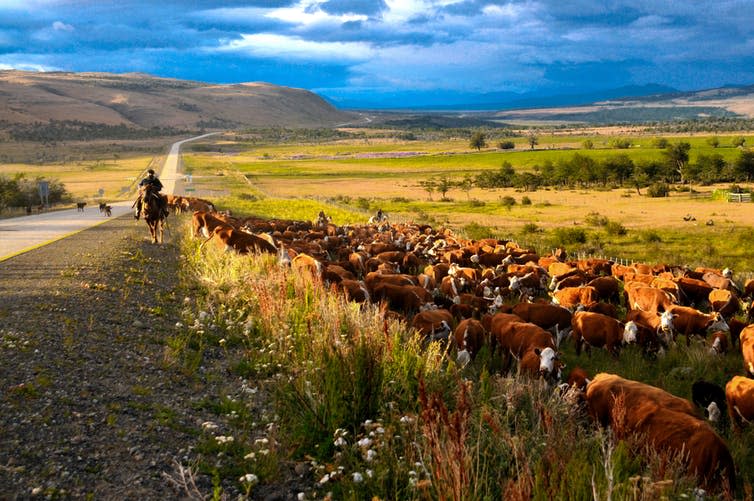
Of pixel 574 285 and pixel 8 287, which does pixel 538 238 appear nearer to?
pixel 574 285

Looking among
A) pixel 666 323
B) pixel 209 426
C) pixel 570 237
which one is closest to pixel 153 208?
pixel 209 426

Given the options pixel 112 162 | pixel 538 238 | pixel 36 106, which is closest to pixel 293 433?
pixel 538 238

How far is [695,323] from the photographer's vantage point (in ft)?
42.0

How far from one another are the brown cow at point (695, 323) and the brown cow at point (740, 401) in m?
4.68

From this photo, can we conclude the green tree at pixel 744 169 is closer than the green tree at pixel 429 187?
No

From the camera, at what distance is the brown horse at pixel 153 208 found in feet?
62.5

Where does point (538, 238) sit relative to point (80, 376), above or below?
below

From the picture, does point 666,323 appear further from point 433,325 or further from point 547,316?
point 433,325

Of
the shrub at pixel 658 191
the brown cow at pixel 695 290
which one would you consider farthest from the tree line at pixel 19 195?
the shrub at pixel 658 191

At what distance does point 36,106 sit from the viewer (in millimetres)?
166625

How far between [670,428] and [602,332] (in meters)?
5.31

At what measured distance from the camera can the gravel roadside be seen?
5270 mm

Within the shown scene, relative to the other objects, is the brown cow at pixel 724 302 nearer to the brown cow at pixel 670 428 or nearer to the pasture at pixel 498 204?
the brown cow at pixel 670 428

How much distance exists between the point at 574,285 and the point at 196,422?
41.2ft
